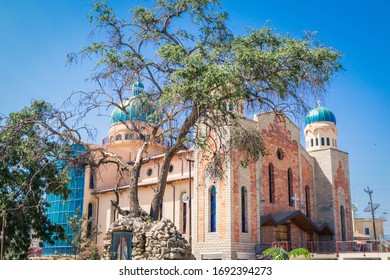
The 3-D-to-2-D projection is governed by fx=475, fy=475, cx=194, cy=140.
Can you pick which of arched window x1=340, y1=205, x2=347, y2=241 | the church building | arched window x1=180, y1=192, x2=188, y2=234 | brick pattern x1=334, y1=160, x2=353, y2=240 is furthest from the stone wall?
arched window x1=340, y1=205, x2=347, y2=241

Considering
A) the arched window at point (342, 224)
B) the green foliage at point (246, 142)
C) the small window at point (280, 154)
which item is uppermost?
the small window at point (280, 154)

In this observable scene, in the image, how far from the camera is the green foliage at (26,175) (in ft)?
51.4

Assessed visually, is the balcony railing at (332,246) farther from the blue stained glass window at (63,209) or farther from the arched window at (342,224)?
the blue stained glass window at (63,209)

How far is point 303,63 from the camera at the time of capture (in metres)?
14.0

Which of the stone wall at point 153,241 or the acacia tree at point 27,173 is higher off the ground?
the acacia tree at point 27,173

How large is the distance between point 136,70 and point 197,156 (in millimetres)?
12828

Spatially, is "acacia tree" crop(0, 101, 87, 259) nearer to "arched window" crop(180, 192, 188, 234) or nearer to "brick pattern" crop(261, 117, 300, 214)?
"arched window" crop(180, 192, 188, 234)

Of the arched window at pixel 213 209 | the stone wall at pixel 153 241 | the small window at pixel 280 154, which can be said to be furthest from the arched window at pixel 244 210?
the stone wall at pixel 153 241

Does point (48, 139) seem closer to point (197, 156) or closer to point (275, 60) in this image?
point (275, 60)

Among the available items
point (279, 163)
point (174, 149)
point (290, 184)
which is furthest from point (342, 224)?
point (174, 149)

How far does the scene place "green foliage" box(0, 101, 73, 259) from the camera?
1566cm
